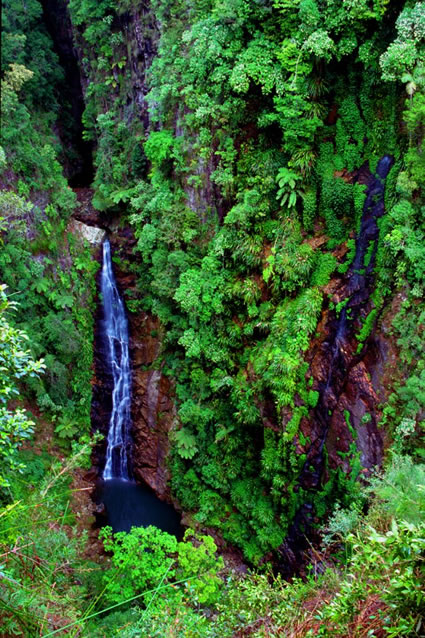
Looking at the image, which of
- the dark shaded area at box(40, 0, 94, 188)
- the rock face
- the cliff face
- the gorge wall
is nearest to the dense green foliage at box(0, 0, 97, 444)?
the dark shaded area at box(40, 0, 94, 188)

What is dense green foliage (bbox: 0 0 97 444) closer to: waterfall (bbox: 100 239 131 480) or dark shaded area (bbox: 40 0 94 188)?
waterfall (bbox: 100 239 131 480)

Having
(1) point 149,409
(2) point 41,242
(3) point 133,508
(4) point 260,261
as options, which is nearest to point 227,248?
(4) point 260,261

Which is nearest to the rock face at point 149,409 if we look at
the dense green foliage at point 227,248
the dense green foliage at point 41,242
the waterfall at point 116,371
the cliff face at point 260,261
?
the cliff face at point 260,261

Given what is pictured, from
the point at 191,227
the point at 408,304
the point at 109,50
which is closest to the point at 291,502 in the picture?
the point at 408,304

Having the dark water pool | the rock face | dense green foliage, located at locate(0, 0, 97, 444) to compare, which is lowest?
the dark water pool

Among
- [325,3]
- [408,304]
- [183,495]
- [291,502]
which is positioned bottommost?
[183,495]

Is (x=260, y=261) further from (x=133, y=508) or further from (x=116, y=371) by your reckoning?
(x=133, y=508)

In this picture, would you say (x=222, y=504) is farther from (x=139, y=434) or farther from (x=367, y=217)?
(x=367, y=217)
